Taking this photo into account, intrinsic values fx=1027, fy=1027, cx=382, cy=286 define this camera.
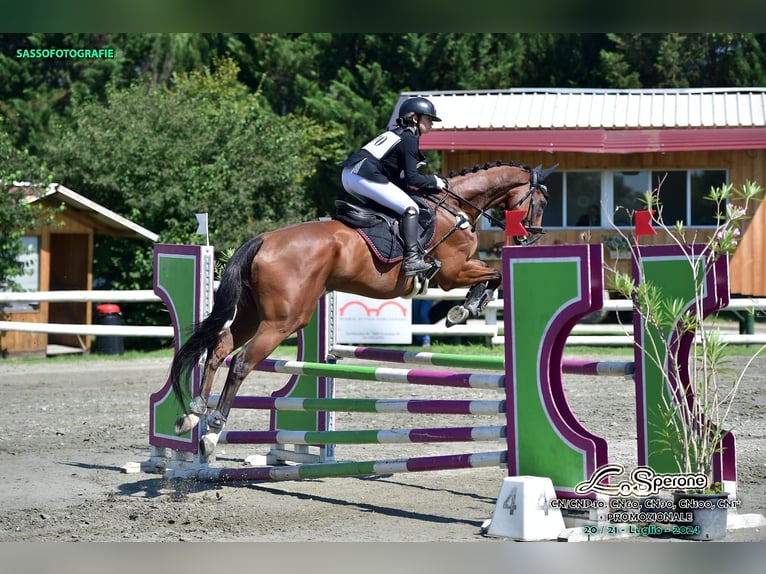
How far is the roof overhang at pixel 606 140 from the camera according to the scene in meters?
14.6

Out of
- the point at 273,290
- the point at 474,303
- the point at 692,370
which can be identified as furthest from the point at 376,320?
the point at 692,370

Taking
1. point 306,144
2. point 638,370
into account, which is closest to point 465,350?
point 638,370

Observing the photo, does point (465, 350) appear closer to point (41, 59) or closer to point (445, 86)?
point (445, 86)

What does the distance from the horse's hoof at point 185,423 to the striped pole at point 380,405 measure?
37cm

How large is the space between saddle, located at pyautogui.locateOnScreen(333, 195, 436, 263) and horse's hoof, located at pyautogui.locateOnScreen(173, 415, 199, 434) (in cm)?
141

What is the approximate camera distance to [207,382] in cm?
564

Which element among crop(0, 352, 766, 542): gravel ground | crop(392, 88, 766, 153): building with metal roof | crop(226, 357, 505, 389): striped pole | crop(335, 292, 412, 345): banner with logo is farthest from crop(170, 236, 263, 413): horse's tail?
crop(392, 88, 766, 153): building with metal roof

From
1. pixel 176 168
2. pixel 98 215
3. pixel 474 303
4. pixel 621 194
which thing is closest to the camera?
pixel 474 303

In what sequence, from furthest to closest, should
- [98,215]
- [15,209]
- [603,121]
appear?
1. [98,215]
2. [603,121]
3. [15,209]

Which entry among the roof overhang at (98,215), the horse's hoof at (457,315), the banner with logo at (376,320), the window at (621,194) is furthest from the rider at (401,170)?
the window at (621,194)

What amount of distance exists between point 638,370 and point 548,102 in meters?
11.6

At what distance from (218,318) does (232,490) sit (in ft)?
3.43

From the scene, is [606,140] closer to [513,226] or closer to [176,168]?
[176,168]

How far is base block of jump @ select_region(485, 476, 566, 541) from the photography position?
449 cm
